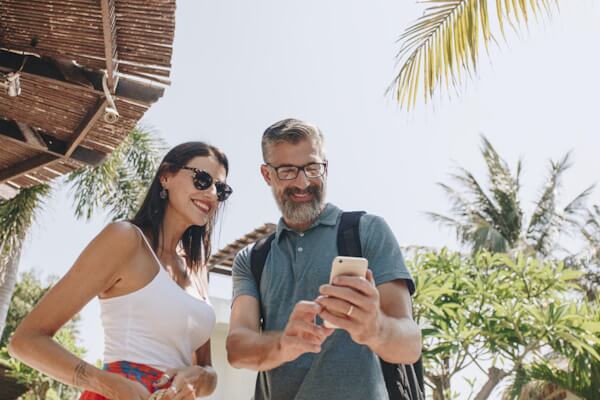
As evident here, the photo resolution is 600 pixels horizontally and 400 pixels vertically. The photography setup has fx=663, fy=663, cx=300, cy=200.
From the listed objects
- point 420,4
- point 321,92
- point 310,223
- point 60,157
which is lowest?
point 310,223

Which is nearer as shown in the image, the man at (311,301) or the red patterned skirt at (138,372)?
the man at (311,301)

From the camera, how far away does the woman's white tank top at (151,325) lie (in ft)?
8.17

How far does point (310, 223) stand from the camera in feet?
8.57

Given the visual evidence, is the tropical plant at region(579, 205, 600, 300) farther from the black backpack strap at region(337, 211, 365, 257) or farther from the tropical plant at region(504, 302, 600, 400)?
the black backpack strap at region(337, 211, 365, 257)

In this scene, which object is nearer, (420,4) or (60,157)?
(420,4)

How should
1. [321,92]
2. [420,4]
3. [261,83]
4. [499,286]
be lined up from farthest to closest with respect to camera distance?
1. [261,83]
2. [321,92]
3. [499,286]
4. [420,4]

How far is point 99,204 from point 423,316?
9665 mm

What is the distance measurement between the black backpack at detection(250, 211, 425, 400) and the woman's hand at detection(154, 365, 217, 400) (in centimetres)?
33

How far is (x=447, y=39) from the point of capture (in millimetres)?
4578

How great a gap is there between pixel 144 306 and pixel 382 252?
92cm

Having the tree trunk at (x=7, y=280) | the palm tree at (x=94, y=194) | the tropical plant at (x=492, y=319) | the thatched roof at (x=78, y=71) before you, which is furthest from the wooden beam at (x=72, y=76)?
the tree trunk at (x=7, y=280)

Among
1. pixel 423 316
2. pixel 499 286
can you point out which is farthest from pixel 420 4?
pixel 499 286

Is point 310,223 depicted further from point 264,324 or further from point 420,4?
point 420,4

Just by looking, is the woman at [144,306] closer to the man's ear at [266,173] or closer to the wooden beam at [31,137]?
the man's ear at [266,173]
